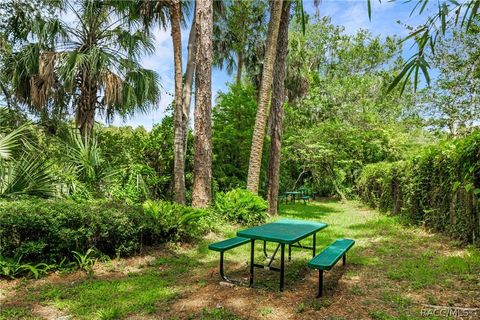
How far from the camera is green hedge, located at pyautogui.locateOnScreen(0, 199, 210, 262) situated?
174 inches

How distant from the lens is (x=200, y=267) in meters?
5.16

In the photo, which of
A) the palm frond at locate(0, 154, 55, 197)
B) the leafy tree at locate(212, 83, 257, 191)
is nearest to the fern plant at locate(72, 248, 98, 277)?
the palm frond at locate(0, 154, 55, 197)

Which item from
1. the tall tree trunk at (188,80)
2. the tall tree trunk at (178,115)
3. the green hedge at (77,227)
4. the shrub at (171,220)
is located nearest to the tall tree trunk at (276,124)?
the tall tree trunk at (188,80)

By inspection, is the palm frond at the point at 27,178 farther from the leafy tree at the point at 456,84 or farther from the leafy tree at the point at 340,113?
the leafy tree at the point at 456,84

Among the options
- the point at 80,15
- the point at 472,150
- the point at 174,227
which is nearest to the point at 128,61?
the point at 80,15

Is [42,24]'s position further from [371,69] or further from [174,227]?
[371,69]

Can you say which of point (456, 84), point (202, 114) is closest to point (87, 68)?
point (202, 114)

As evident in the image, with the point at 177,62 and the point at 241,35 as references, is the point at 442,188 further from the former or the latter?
the point at 241,35

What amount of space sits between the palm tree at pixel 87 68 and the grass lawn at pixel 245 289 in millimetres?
5052

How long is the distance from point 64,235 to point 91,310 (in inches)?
60.3

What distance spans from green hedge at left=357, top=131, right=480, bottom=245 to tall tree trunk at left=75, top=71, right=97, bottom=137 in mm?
8424

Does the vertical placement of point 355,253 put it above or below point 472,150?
below

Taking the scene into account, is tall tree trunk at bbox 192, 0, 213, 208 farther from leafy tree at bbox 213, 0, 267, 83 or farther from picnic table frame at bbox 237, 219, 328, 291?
leafy tree at bbox 213, 0, 267, 83

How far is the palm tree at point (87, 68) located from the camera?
27.6 feet
